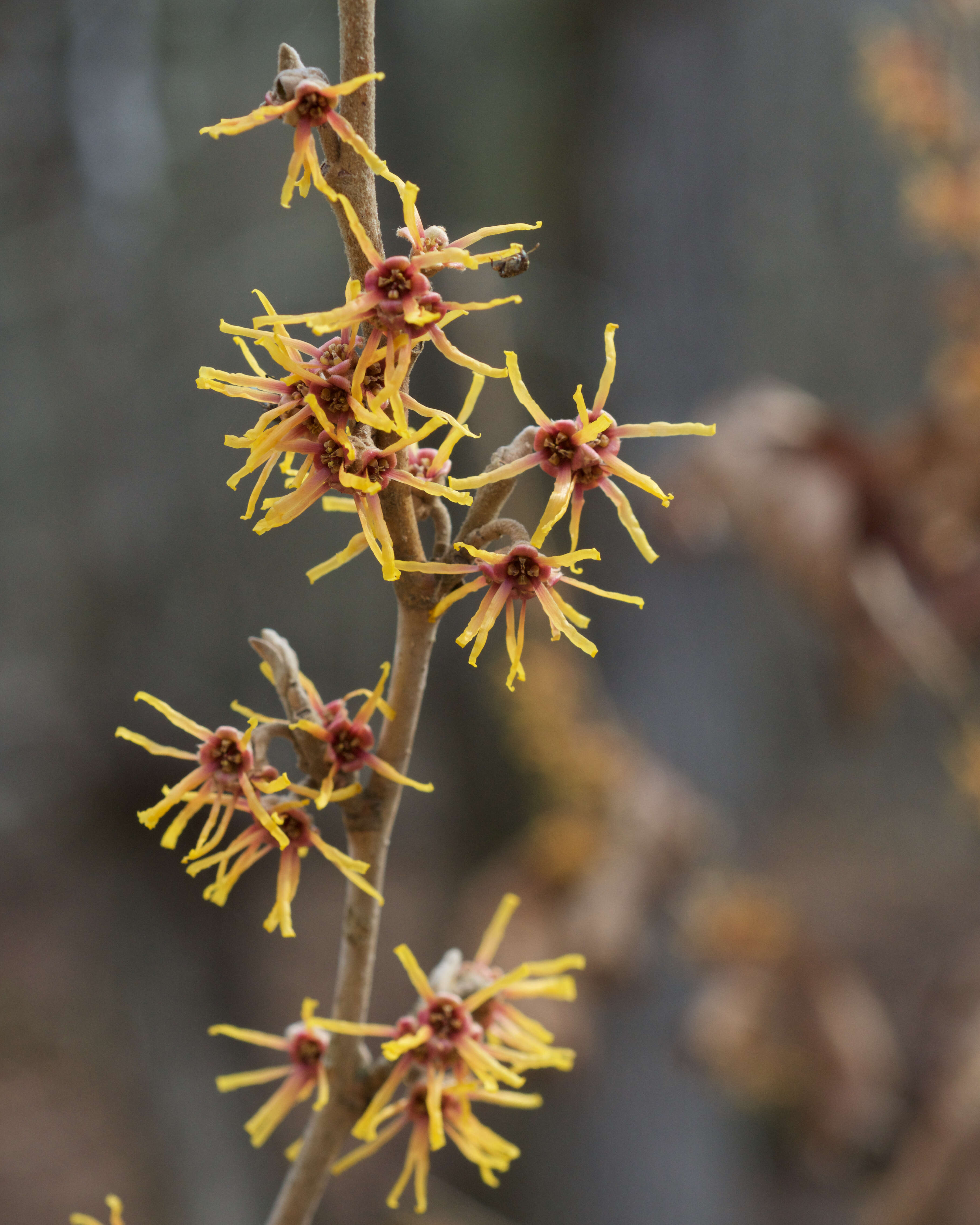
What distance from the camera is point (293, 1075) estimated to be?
1.20ft

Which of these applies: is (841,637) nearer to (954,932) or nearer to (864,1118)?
(864,1118)

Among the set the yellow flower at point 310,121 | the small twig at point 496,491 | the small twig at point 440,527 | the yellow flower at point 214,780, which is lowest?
the yellow flower at point 214,780

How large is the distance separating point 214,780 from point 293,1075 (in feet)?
0.48

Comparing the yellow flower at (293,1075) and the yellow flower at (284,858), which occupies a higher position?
the yellow flower at (284,858)

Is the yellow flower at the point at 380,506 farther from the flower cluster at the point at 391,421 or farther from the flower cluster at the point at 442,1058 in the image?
the flower cluster at the point at 442,1058

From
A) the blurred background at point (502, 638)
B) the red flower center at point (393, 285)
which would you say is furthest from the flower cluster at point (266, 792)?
the blurred background at point (502, 638)

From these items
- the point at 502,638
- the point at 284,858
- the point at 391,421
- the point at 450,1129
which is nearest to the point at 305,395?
the point at 391,421

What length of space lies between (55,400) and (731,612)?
5.74ft

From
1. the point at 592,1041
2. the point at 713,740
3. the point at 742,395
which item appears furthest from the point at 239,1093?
the point at 742,395

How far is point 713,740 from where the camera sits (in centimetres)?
181

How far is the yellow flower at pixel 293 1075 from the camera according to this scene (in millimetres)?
346

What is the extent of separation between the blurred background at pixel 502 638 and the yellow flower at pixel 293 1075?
28.2 inches

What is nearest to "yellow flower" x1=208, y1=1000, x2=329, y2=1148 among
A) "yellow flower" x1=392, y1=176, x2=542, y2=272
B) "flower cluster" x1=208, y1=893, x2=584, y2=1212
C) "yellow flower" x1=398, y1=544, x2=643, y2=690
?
"flower cluster" x1=208, y1=893, x2=584, y2=1212

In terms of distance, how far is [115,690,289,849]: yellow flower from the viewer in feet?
0.95
